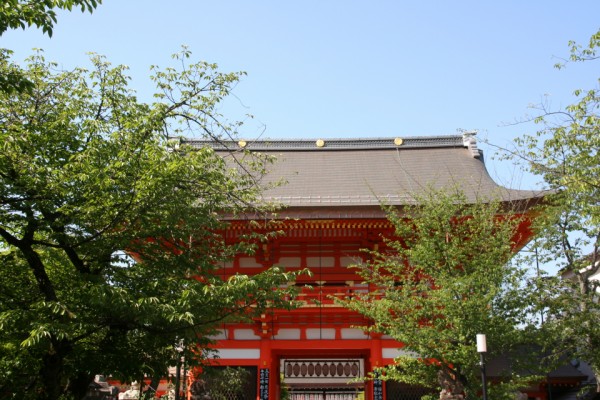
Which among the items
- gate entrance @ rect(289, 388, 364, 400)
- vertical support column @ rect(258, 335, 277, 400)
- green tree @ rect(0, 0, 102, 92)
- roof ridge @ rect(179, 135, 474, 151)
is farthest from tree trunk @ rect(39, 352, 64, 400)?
gate entrance @ rect(289, 388, 364, 400)

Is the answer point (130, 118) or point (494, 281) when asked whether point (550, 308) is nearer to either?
point (494, 281)

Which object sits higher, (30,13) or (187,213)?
(30,13)

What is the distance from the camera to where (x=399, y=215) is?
1462 centimetres

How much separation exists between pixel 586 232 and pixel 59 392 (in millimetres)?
12252

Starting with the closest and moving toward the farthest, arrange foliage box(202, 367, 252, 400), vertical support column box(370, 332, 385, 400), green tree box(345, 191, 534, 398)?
green tree box(345, 191, 534, 398), foliage box(202, 367, 252, 400), vertical support column box(370, 332, 385, 400)

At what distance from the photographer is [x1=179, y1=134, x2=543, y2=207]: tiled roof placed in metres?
17.2

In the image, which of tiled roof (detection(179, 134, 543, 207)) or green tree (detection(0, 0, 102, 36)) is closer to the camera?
green tree (detection(0, 0, 102, 36))

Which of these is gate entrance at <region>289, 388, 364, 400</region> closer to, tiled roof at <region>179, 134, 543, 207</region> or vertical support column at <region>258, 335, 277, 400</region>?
tiled roof at <region>179, 134, 543, 207</region>

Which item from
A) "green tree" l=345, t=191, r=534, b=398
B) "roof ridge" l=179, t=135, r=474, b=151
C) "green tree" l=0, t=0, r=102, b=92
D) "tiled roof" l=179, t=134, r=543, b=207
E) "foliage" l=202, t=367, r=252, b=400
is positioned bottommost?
"foliage" l=202, t=367, r=252, b=400

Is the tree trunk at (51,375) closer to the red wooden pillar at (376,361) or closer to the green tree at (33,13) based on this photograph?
the green tree at (33,13)

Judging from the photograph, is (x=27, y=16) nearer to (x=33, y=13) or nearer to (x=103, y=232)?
(x=33, y=13)

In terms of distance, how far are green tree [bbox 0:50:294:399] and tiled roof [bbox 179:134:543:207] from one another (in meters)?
6.02

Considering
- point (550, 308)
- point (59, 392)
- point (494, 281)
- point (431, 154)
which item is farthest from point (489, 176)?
point (59, 392)

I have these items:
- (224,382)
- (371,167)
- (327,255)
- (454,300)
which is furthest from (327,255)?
(454,300)
